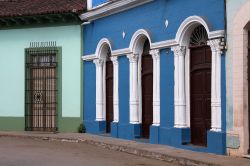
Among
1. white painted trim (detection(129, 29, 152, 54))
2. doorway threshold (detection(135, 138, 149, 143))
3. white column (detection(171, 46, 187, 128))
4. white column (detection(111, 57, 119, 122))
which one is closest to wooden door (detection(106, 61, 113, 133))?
white column (detection(111, 57, 119, 122))

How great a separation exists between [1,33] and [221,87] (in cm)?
1109

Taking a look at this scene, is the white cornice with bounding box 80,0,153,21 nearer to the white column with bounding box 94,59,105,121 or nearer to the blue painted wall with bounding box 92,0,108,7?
the blue painted wall with bounding box 92,0,108,7

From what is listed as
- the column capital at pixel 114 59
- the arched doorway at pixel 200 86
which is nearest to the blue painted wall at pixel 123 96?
the column capital at pixel 114 59

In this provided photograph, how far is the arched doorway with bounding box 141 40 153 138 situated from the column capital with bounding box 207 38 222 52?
3402mm

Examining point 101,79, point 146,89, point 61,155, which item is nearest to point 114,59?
point 101,79

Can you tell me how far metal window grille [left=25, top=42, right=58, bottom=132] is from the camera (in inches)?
784

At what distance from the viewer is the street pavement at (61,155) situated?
11953 mm

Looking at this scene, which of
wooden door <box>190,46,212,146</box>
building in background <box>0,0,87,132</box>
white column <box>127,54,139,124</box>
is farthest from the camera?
building in background <box>0,0,87,132</box>

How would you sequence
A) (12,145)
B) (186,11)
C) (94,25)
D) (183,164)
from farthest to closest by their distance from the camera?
1. (94,25)
2. (12,145)
3. (186,11)
4. (183,164)

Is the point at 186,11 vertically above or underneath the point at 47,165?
above

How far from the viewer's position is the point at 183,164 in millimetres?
11656

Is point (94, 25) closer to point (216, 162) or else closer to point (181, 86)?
point (181, 86)

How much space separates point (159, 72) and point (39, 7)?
708cm

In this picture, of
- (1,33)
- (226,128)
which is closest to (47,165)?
(226,128)
